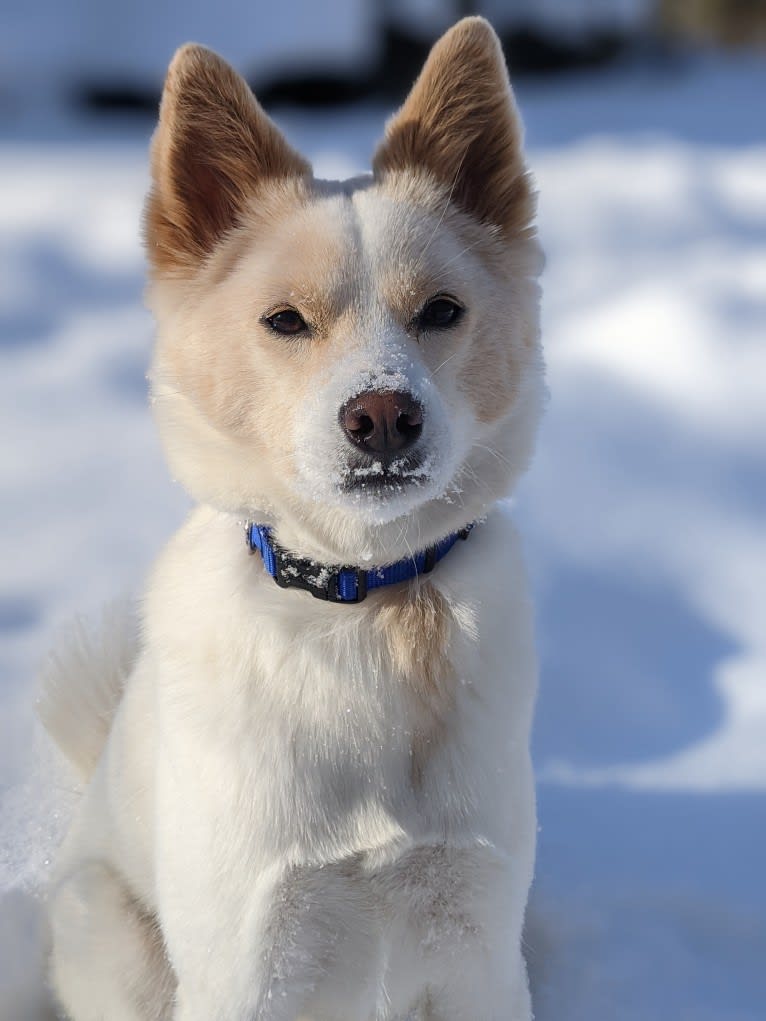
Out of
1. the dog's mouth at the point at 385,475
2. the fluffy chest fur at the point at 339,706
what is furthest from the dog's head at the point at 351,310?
the fluffy chest fur at the point at 339,706

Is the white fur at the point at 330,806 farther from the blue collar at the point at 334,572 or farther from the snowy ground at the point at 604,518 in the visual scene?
the snowy ground at the point at 604,518

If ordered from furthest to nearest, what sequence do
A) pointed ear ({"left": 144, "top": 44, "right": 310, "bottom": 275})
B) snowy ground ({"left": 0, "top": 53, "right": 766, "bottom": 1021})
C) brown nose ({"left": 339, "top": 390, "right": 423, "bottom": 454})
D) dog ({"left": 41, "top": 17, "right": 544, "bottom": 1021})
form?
1. snowy ground ({"left": 0, "top": 53, "right": 766, "bottom": 1021})
2. pointed ear ({"left": 144, "top": 44, "right": 310, "bottom": 275})
3. dog ({"left": 41, "top": 17, "right": 544, "bottom": 1021})
4. brown nose ({"left": 339, "top": 390, "right": 423, "bottom": 454})

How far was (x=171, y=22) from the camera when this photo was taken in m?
9.78

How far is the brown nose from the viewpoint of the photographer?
1.71 meters

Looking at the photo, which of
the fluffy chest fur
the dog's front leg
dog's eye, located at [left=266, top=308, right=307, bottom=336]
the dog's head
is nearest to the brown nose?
the dog's head

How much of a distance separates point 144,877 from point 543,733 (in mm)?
1503

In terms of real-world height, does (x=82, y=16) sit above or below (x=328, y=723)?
below

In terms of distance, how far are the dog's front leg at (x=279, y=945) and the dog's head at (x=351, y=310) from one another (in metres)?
0.52

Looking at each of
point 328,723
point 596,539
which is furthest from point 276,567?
point 596,539

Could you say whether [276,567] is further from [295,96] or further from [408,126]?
[295,96]

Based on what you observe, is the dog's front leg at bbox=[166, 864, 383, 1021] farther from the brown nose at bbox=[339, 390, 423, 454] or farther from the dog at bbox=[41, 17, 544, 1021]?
the brown nose at bbox=[339, 390, 423, 454]

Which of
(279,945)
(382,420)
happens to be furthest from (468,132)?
(279,945)

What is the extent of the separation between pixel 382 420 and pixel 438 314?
28cm

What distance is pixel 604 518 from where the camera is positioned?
4.45m
